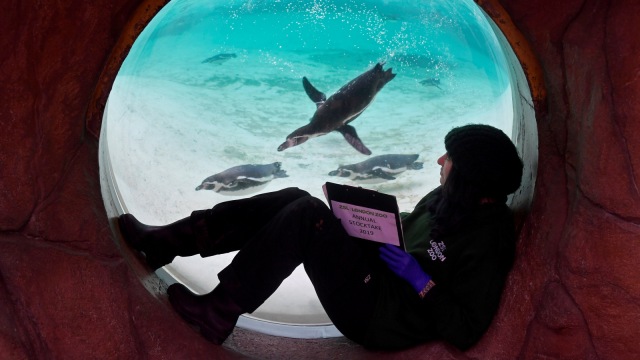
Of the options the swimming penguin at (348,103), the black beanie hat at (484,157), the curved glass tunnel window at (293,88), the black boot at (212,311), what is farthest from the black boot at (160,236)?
the curved glass tunnel window at (293,88)

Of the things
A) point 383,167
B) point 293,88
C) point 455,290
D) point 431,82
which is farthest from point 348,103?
point 293,88

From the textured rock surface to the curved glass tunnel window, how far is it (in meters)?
5.26

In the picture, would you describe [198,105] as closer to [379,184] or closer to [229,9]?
[229,9]

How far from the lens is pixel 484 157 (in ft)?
7.36

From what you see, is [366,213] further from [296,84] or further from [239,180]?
[296,84]

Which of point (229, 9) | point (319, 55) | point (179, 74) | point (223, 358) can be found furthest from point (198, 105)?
point (223, 358)

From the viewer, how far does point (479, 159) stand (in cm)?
224

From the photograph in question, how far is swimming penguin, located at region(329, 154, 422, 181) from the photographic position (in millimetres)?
8734

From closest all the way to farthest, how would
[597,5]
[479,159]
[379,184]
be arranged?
[597,5]
[479,159]
[379,184]

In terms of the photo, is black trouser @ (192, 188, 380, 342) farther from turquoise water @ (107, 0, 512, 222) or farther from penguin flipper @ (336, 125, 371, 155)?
turquoise water @ (107, 0, 512, 222)

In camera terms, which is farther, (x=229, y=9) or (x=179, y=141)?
(x=229, y=9)

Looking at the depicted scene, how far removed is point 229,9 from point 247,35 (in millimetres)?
1276

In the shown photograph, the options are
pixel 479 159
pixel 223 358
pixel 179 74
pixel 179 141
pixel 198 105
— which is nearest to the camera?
pixel 479 159

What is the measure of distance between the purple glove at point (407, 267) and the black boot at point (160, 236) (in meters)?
0.89
